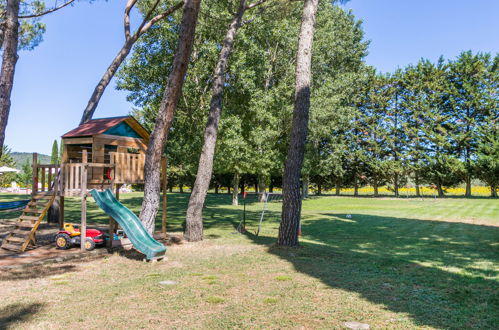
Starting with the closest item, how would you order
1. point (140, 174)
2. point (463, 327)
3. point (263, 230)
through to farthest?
point (463, 327) → point (140, 174) → point (263, 230)

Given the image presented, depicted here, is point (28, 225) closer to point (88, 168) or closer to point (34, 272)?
point (88, 168)

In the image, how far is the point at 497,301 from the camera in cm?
472

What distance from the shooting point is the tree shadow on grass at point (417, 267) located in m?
4.40

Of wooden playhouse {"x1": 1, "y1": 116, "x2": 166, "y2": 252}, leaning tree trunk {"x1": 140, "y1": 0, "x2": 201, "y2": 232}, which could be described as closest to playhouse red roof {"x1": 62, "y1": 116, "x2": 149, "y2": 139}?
wooden playhouse {"x1": 1, "y1": 116, "x2": 166, "y2": 252}

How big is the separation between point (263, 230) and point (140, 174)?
4.72 meters

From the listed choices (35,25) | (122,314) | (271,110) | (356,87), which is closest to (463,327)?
(122,314)

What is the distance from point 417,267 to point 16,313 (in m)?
6.28

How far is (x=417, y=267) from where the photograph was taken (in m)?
6.75

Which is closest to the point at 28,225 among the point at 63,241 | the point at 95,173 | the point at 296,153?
the point at 63,241

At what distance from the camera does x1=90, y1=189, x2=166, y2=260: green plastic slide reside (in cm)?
761

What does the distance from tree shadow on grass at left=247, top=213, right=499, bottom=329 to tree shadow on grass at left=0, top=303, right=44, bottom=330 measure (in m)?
3.91

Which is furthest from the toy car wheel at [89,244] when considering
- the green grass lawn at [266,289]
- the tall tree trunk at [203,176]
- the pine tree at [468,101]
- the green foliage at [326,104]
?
the pine tree at [468,101]

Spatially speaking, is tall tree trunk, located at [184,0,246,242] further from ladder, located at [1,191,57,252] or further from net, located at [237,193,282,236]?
ladder, located at [1,191,57,252]

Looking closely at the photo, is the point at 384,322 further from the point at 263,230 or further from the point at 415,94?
the point at 415,94
